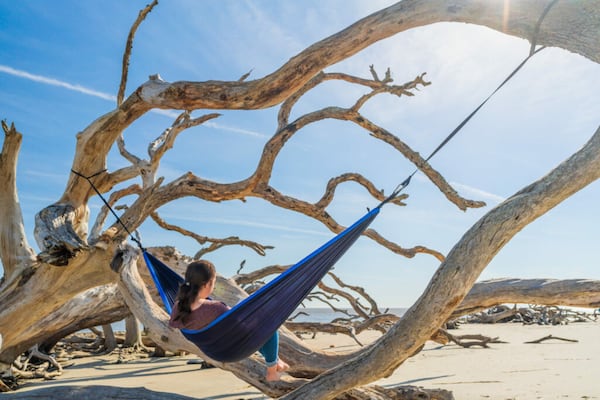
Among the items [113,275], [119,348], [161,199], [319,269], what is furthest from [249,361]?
[119,348]

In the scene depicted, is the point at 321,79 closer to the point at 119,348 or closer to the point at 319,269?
A: the point at 319,269

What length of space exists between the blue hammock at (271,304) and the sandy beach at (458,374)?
1.34m

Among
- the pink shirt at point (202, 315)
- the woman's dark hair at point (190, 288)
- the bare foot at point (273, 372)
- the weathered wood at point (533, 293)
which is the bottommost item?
the bare foot at point (273, 372)

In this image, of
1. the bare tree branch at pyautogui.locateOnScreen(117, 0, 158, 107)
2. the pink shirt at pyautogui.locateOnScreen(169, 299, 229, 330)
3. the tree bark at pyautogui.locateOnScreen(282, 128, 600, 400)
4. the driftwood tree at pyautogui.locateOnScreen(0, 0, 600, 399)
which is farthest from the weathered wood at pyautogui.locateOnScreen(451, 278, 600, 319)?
the bare tree branch at pyautogui.locateOnScreen(117, 0, 158, 107)

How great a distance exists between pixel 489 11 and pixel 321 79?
7.18 ft

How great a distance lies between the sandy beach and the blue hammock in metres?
1.34

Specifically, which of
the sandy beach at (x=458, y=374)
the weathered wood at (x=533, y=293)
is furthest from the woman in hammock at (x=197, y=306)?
the weathered wood at (x=533, y=293)

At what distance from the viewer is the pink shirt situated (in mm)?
2400

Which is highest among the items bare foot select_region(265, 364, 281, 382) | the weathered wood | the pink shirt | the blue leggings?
the weathered wood

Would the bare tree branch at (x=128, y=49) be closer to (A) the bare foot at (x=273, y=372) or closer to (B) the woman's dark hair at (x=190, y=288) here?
(B) the woman's dark hair at (x=190, y=288)

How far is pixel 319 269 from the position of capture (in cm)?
215

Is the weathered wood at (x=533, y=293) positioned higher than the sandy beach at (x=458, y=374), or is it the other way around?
the weathered wood at (x=533, y=293)

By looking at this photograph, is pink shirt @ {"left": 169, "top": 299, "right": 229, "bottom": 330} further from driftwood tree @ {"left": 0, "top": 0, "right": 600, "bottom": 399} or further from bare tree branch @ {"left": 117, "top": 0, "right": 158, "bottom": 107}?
bare tree branch @ {"left": 117, "top": 0, "right": 158, "bottom": 107}

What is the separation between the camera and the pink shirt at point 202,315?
94.5 inches
